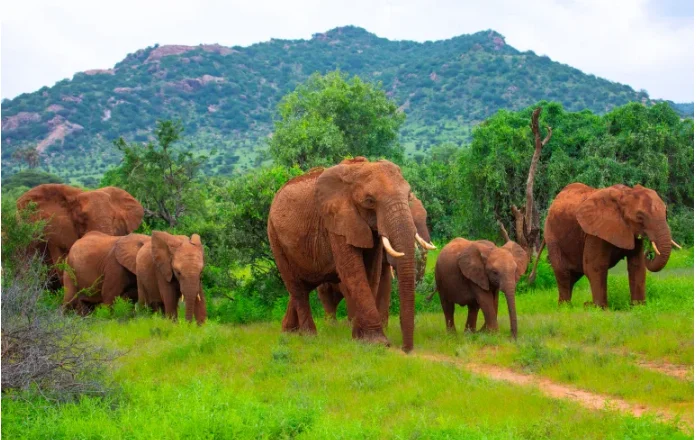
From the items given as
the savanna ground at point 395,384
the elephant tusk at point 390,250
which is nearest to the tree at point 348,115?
the savanna ground at point 395,384

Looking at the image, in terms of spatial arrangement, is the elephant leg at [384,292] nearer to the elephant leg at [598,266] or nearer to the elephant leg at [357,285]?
the elephant leg at [357,285]

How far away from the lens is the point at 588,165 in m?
26.3

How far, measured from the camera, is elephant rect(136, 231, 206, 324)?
47.2 ft

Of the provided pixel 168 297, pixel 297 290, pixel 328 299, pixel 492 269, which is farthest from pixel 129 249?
pixel 492 269

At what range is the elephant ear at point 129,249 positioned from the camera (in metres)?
16.7

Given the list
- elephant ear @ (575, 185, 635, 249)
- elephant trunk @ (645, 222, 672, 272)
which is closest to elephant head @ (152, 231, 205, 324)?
elephant ear @ (575, 185, 635, 249)

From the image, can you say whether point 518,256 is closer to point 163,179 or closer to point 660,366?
point 660,366

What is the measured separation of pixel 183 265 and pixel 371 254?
392cm

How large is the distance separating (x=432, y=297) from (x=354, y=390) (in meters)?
8.41

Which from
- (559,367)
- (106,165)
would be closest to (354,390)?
(559,367)

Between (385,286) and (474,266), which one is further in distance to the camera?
(385,286)

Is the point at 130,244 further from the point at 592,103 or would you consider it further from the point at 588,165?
the point at 592,103

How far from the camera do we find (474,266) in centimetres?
1295

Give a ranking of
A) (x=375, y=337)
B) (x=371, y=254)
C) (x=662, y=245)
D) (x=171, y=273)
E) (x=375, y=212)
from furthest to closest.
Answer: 1. (x=171, y=273)
2. (x=662, y=245)
3. (x=371, y=254)
4. (x=375, y=337)
5. (x=375, y=212)
